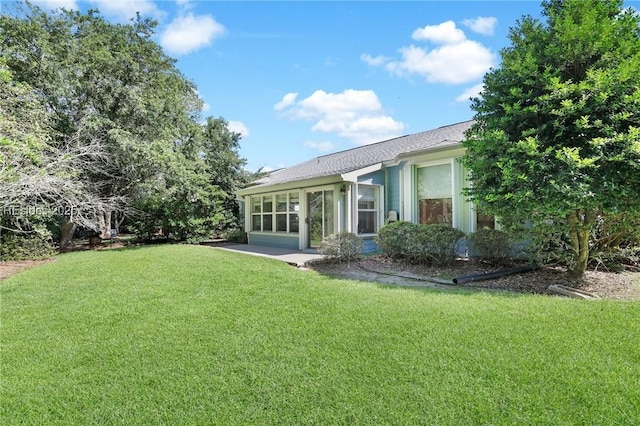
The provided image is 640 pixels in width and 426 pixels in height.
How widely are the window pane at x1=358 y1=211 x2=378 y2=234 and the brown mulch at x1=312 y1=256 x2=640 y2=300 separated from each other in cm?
246

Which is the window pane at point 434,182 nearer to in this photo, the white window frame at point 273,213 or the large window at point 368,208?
the large window at point 368,208

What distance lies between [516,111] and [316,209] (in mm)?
7717

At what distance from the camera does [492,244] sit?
795cm

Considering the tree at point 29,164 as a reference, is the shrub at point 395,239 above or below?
below

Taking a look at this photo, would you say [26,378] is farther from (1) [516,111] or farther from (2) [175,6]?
(2) [175,6]

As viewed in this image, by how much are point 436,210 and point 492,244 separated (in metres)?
2.59

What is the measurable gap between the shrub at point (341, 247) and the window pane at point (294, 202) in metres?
4.20

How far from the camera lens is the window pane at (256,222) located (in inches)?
620

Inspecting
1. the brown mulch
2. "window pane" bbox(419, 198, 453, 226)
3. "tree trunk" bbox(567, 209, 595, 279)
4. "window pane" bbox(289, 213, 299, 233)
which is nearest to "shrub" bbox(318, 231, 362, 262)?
the brown mulch

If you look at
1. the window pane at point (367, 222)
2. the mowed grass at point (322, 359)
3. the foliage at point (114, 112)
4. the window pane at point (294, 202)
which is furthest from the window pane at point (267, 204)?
the mowed grass at point (322, 359)

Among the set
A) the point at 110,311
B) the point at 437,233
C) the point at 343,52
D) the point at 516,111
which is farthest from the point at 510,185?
the point at 343,52

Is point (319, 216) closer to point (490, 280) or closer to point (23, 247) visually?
point (490, 280)

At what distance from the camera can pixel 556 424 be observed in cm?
243

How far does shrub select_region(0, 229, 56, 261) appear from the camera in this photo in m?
11.8
